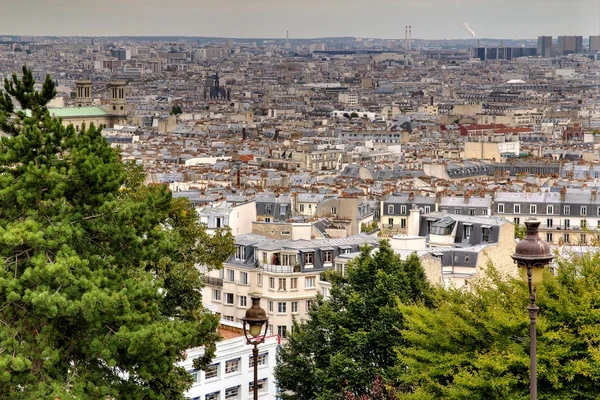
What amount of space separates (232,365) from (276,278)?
6.84m

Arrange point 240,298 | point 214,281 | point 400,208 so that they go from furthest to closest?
point 400,208
point 214,281
point 240,298

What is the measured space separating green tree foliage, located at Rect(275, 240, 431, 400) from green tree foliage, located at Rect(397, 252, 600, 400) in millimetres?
1845

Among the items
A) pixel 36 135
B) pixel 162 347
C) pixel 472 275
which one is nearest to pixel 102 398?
pixel 162 347

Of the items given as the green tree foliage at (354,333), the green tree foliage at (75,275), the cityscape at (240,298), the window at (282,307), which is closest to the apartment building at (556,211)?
the cityscape at (240,298)

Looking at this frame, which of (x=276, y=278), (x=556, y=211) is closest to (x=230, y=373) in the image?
(x=276, y=278)

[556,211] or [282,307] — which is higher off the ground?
[556,211]

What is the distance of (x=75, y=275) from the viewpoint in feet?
46.0

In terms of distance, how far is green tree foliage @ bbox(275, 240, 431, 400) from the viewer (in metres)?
19.3

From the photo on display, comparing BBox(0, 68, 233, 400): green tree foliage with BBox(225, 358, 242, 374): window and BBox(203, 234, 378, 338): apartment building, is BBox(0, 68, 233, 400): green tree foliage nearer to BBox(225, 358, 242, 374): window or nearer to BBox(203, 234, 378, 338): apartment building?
BBox(225, 358, 242, 374): window

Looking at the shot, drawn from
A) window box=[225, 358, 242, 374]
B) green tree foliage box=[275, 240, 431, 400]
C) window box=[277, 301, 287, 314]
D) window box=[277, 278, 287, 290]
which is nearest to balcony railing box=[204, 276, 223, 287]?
window box=[277, 278, 287, 290]

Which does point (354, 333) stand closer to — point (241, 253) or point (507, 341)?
point (507, 341)

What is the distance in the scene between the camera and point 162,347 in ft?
45.9

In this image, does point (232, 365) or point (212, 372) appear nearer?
point (212, 372)

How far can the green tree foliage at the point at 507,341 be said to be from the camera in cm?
1555
